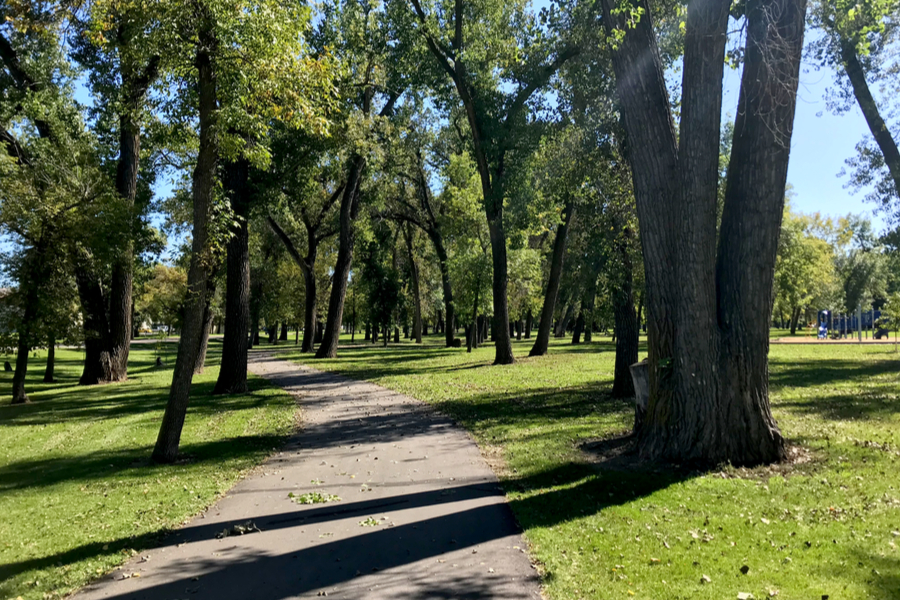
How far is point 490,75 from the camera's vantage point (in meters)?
22.6

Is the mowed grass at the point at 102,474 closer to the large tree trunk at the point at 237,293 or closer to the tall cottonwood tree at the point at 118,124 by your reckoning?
the large tree trunk at the point at 237,293

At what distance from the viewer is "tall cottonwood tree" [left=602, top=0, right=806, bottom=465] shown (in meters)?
7.51

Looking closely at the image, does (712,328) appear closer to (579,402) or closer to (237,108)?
(579,402)

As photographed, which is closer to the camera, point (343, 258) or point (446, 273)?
point (343, 258)

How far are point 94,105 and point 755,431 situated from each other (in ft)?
68.0

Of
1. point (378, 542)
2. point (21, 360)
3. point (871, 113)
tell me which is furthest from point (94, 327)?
point (871, 113)

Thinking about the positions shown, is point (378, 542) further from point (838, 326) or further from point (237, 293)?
point (838, 326)

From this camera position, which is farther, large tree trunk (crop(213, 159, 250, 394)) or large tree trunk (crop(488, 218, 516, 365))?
large tree trunk (crop(488, 218, 516, 365))

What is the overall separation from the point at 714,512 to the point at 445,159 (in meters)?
32.0

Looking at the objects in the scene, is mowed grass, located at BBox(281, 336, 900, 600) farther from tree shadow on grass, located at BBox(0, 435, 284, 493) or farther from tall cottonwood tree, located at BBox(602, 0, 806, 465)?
tree shadow on grass, located at BBox(0, 435, 284, 493)

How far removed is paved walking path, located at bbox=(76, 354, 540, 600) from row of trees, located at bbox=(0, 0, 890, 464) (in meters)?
2.64

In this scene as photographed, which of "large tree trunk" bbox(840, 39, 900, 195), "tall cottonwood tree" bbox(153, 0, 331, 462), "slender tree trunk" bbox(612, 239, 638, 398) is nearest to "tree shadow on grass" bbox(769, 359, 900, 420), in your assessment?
"slender tree trunk" bbox(612, 239, 638, 398)

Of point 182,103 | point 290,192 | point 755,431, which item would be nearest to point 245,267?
point 290,192

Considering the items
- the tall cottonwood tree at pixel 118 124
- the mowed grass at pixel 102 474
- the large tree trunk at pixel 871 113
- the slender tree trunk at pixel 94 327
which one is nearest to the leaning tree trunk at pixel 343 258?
the tall cottonwood tree at pixel 118 124
